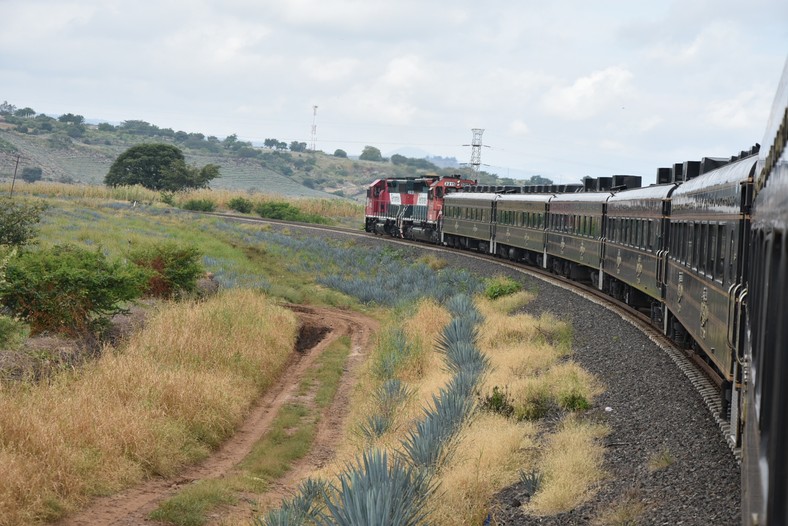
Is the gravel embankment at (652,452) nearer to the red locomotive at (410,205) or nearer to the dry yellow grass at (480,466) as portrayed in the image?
the dry yellow grass at (480,466)

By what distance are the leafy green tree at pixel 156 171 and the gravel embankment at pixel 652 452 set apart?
304 ft

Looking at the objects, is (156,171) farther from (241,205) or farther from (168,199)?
(241,205)

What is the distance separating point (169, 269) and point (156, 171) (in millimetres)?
83969

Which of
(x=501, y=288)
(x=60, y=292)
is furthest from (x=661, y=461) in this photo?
(x=501, y=288)

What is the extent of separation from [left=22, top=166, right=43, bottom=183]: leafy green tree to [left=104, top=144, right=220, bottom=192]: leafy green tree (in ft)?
119

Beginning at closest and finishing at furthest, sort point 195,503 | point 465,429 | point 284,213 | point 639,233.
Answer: point 195,503 < point 465,429 < point 639,233 < point 284,213

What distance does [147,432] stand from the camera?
44.6 ft

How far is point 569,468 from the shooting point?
9.96 m

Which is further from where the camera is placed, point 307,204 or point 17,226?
point 307,204

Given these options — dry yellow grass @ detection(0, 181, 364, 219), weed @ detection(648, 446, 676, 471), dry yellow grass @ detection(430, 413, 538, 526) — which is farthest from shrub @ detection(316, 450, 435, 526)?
dry yellow grass @ detection(0, 181, 364, 219)

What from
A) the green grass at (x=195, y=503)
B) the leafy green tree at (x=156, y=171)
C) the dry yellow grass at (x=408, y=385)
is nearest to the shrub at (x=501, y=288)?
the dry yellow grass at (x=408, y=385)

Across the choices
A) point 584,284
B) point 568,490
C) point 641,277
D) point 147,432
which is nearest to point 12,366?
point 147,432

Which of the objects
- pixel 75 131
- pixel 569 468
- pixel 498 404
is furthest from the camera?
pixel 75 131

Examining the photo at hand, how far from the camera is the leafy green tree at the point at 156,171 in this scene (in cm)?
10531
